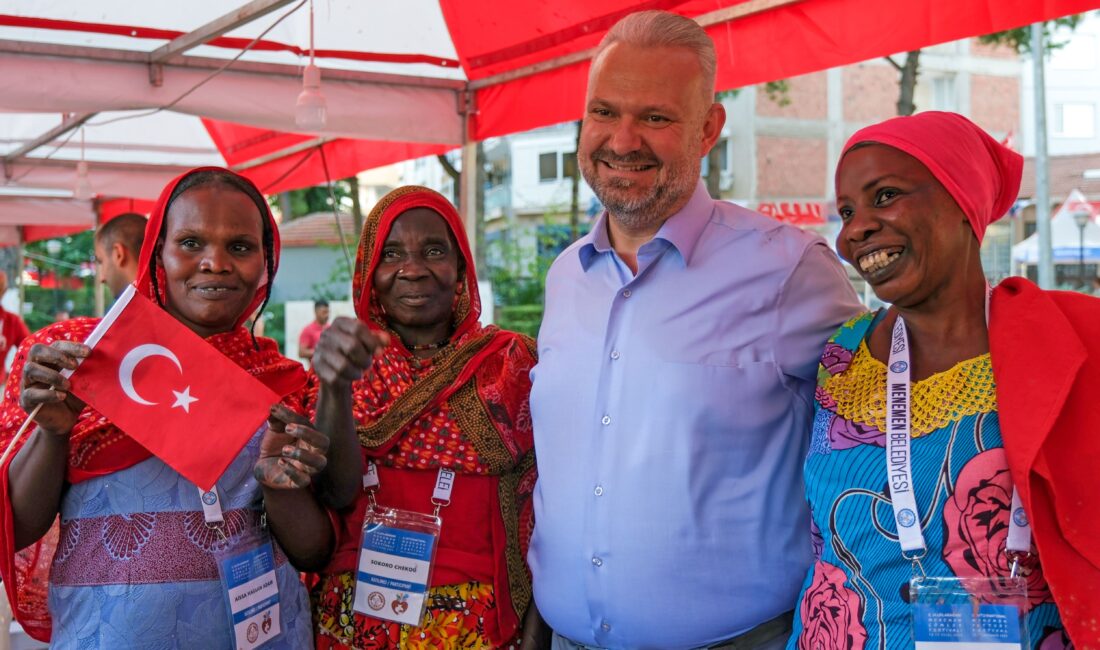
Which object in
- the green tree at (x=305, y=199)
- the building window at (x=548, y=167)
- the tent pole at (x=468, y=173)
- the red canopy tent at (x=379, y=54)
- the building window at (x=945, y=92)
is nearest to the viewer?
the red canopy tent at (x=379, y=54)

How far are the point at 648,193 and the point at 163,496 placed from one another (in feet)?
4.54

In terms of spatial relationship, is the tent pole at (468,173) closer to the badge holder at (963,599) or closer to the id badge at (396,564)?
the id badge at (396,564)

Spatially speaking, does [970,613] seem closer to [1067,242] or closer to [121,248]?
[121,248]

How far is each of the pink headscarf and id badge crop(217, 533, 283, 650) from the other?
169 centimetres

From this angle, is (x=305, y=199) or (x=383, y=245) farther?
(x=305, y=199)

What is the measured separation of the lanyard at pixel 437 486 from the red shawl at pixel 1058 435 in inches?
54.3

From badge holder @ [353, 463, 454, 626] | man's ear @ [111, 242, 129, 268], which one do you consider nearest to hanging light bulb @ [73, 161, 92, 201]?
man's ear @ [111, 242, 129, 268]

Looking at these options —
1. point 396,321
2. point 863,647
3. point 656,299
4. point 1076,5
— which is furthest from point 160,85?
point 863,647

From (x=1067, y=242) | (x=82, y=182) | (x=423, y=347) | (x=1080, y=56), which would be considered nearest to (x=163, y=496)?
(x=423, y=347)

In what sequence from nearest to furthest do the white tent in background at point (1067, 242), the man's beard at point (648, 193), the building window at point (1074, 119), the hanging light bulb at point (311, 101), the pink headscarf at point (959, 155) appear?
the pink headscarf at point (959, 155) → the man's beard at point (648, 193) → the hanging light bulb at point (311, 101) → the white tent in background at point (1067, 242) → the building window at point (1074, 119)

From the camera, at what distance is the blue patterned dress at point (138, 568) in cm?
227

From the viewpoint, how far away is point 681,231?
95.9 inches

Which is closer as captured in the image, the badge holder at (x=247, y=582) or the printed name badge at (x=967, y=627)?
the printed name badge at (x=967, y=627)

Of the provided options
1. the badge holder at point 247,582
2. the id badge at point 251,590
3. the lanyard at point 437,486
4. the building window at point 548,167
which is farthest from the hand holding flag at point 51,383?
the building window at point 548,167
